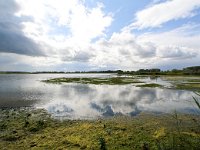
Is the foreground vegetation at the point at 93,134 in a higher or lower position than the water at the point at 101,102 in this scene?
higher

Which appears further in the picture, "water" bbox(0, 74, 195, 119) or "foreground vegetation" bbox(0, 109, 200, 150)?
"water" bbox(0, 74, 195, 119)

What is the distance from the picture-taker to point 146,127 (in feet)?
58.6

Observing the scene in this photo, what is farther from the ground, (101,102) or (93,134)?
(93,134)

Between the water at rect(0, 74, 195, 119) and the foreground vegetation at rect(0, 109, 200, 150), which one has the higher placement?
the foreground vegetation at rect(0, 109, 200, 150)

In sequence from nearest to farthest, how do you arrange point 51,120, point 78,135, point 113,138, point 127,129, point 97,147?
point 97,147
point 113,138
point 78,135
point 127,129
point 51,120

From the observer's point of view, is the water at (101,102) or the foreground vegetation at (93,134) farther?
the water at (101,102)

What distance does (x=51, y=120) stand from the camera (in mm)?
21969

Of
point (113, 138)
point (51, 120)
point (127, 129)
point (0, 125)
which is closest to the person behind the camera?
point (113, 138)

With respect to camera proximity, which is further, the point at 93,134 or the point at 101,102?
the point at 101,102

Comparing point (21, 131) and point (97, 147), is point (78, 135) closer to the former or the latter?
point (97, 147)

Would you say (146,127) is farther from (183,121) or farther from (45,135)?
(45,135)

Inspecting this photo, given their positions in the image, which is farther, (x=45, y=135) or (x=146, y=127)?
(x=146, y=127)

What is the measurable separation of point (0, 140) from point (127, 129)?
927 centimetres

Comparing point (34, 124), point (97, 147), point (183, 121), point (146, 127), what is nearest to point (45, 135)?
point (34, 124)
